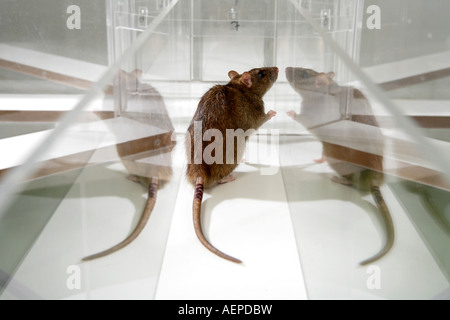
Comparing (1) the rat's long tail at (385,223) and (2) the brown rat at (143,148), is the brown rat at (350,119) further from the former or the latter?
(2) the brown rat at (143,148)

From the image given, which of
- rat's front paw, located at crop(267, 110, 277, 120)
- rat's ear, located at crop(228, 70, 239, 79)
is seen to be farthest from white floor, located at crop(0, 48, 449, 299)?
rat's ear, located at crop(228, 70, 239, 79)

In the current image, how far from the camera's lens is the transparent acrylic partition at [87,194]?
2.25ft

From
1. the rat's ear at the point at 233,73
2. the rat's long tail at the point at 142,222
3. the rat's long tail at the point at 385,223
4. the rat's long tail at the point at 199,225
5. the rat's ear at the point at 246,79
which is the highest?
the rat's ear at the point at 233,73

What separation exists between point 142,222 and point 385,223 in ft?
1.90

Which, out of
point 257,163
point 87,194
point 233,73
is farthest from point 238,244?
point 233,73

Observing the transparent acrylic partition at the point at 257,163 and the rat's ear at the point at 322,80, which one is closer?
the transparent acrylic partition at the point at 257,163

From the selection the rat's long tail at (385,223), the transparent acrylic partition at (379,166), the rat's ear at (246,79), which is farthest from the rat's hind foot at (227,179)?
the rat's long tail at (385,223)

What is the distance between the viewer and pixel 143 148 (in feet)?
4.49

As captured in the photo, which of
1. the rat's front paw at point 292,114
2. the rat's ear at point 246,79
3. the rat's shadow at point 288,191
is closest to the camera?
the rat's shadow at point 288,191

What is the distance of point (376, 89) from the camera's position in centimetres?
71

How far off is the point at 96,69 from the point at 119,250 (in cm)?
103

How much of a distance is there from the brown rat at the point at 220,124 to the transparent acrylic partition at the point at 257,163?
0.09 metres

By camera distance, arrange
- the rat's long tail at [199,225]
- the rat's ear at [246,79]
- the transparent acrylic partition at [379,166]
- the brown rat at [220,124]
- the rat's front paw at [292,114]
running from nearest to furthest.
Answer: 1. the transparent acrylic partition at [379,166]
2. the rat's long tail at [199,225]
3. the rat's front paw at [292,114]
4. the brown rat at [220,124]
5. the rat's ear at [246,79]
